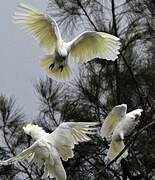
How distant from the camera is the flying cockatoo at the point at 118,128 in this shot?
2.00m

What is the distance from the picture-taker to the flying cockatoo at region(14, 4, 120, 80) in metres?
2.10

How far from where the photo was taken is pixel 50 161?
6.14 feet

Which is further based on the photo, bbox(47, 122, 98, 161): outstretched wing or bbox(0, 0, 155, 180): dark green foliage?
bbox(0, 0, 155, 180): dark green foliage

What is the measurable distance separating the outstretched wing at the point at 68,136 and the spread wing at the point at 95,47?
34cm

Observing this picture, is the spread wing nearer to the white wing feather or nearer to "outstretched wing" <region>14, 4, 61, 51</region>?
"outstretched wing" <region>14, 4, 61, 51</region>

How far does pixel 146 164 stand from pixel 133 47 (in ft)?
1.69

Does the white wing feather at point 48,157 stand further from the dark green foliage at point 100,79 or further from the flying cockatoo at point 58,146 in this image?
the dark green foliage at point 100,79

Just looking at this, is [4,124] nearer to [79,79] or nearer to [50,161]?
[79,79]

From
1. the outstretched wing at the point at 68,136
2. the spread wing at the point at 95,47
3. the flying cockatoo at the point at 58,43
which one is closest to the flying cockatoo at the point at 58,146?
the outstretched wing at the point at 68,136

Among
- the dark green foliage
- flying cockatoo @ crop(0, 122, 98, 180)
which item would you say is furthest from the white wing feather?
the dark green foliage

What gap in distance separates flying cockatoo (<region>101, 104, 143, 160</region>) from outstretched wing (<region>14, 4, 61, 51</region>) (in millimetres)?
280

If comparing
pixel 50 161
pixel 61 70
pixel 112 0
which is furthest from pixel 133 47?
pixel 50 161

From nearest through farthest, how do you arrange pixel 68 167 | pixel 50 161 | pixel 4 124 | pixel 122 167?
pixel 50 161
pixel 122 167
pixel 68 167
pixel 4 124

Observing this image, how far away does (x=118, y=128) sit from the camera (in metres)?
2.00
